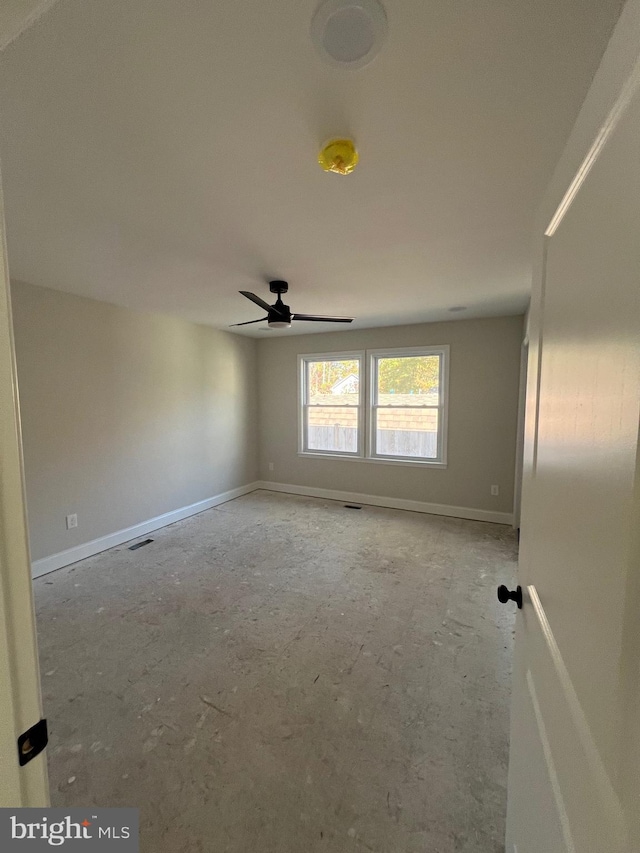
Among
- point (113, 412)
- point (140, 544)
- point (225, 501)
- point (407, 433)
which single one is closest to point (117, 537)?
point (140, 544)

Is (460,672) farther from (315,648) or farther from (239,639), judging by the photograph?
(239,639)

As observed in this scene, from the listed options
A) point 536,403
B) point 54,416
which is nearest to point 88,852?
point 536,403

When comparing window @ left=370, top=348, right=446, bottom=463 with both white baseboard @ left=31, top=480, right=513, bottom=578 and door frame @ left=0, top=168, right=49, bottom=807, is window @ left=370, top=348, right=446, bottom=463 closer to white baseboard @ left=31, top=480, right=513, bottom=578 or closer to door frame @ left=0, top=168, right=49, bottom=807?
white baseboard @ left=31, top=480, right=513, bottom=578

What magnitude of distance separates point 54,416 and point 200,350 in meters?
1.94

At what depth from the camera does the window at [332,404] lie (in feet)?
16.4

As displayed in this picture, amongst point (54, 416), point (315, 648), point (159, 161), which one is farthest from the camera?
point (54, 416)

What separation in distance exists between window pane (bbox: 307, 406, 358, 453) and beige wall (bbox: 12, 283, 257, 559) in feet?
4.13

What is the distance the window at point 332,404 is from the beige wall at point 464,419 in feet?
0.62

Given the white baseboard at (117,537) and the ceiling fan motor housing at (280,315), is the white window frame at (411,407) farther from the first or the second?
the white baseboard at (117,537)

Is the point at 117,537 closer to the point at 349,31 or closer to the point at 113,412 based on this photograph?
the point at 113,412

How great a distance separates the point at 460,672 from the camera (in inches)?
75.2

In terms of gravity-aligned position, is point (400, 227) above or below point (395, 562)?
above

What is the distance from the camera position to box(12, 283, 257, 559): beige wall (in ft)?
9.68

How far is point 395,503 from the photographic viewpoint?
476 centimetres
